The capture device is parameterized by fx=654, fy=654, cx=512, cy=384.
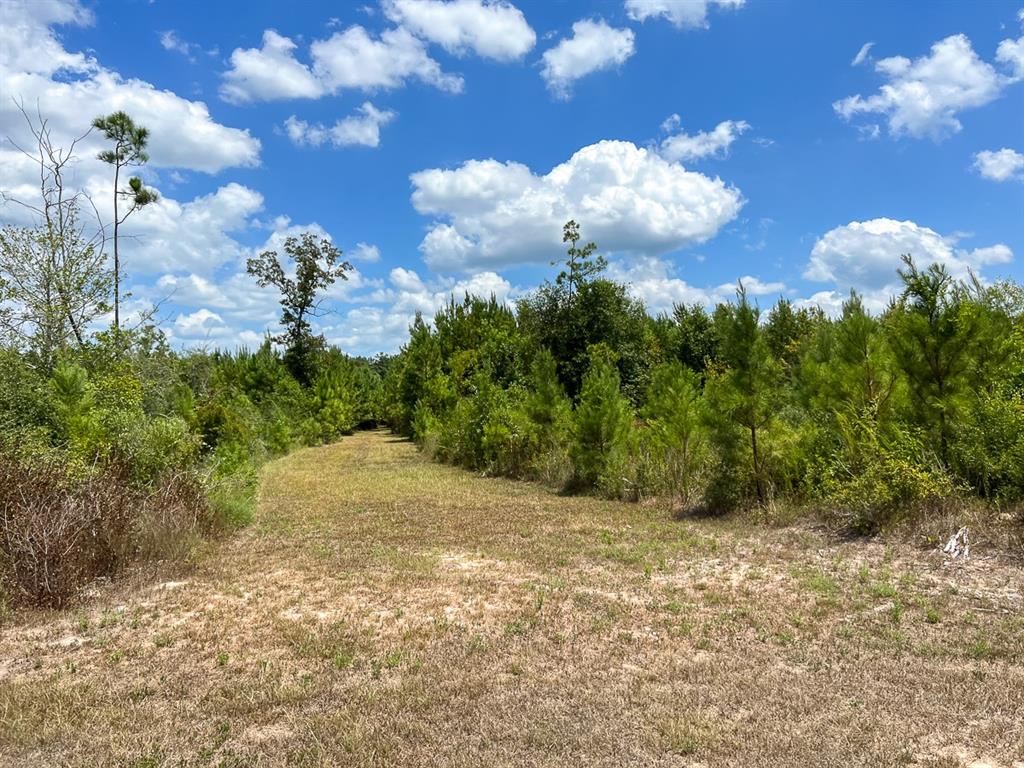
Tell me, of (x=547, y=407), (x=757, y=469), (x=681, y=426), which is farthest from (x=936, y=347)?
(x=547, y=407)

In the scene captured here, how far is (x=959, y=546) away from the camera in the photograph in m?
6.93

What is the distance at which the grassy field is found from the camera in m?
3.45

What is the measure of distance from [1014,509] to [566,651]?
19.2ft

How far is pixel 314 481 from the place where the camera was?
52.9 feet

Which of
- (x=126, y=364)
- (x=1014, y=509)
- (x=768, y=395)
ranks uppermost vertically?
(x=126, y=364)

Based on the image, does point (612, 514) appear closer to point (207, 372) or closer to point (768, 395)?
point (768, 395)

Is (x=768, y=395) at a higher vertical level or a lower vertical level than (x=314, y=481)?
higher

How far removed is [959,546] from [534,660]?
16.8 feet

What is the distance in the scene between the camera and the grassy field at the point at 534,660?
11.3ft

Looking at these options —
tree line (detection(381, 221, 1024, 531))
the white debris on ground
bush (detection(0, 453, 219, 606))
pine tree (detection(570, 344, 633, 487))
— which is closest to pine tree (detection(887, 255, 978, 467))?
tree line (detection(381, 221, 1024, 531))

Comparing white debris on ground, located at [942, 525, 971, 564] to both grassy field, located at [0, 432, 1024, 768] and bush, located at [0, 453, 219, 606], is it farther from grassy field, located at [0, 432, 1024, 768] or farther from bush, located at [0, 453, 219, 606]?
bush, located at [0, 453, 219, 606]

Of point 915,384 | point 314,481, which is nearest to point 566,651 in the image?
point 915,384

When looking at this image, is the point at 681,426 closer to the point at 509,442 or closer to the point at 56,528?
the point at 509,442

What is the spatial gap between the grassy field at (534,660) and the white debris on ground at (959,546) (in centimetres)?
13
